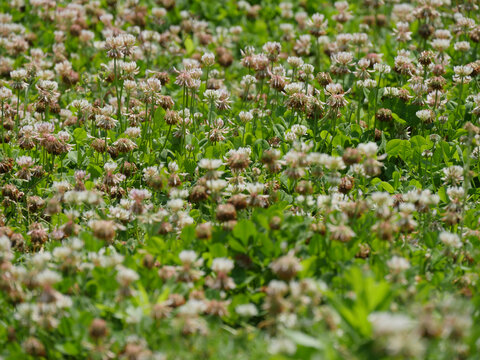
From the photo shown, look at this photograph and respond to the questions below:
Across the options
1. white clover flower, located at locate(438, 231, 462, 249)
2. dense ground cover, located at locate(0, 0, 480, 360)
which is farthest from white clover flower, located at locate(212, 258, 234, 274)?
white clover flower, located at locate(438, 231, 462, 249)

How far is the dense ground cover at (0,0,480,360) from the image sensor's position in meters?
2.78

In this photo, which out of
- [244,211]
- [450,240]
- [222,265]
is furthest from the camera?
[244,211]

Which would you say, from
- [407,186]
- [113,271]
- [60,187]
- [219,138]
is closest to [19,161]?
[60,187]

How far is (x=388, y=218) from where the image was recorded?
3.48 metres

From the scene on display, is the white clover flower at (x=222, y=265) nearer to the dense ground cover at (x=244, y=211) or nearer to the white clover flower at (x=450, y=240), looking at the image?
the dense ground cover at (x=244, y=211)

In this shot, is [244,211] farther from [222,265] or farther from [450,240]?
[450,240]

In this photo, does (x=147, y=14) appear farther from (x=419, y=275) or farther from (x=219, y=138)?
(x=419, y=275)

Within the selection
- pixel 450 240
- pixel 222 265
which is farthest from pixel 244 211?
pixel 450 240

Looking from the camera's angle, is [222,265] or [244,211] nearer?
[222,265]

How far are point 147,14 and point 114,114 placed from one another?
2665 millimetres

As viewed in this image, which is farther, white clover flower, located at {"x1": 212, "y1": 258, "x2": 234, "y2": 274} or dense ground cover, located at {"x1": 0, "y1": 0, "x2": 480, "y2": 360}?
white clover flower, located at {"x1": 212, "y1": 258, "x2": 234, "y2": 274}

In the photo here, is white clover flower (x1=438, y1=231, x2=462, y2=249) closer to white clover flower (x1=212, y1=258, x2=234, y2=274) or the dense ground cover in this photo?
the dense ground cover

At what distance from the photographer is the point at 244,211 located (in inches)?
150

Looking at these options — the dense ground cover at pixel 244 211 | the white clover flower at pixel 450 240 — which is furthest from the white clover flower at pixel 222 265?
the white clover flower at pixel 450 240
